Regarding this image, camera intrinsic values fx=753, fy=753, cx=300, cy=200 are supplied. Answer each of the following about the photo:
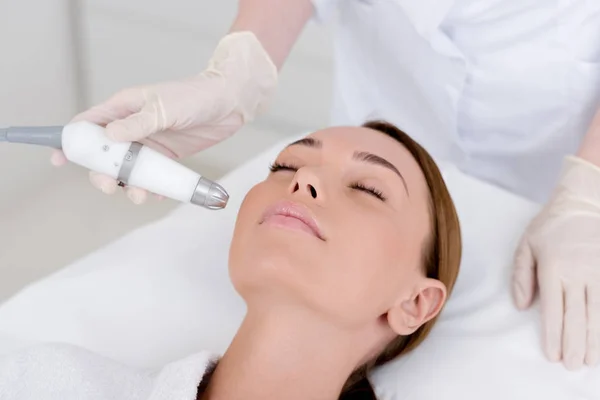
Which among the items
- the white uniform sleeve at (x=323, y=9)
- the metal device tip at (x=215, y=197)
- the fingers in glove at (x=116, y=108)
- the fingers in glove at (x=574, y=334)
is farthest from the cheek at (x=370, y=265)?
the white uniform sleeve at (x=323, y=9)

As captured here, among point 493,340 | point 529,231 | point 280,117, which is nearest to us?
point 493,340

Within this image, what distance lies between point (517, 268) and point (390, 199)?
322 millimetres

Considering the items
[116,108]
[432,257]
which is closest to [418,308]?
[432,257]

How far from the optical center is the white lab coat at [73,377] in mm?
1105

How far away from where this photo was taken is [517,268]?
134 centimetres

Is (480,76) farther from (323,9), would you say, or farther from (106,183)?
(106,183)

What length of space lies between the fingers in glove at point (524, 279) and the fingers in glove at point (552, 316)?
0.14ft

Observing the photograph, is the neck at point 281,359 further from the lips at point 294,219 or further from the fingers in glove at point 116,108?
the fingers in glove at point 116,108

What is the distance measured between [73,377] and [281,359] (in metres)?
0.31

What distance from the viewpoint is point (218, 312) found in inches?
53.9

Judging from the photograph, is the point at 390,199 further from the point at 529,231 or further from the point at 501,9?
the point at 501,9

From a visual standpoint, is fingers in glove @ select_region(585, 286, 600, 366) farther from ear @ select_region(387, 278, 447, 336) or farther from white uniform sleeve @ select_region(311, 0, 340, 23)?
white uniform sleeve @ select_region(311, 0, 340, 23)

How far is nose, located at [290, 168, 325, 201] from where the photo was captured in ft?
3.64

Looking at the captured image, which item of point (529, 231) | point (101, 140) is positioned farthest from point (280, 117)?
point (101, 140)
